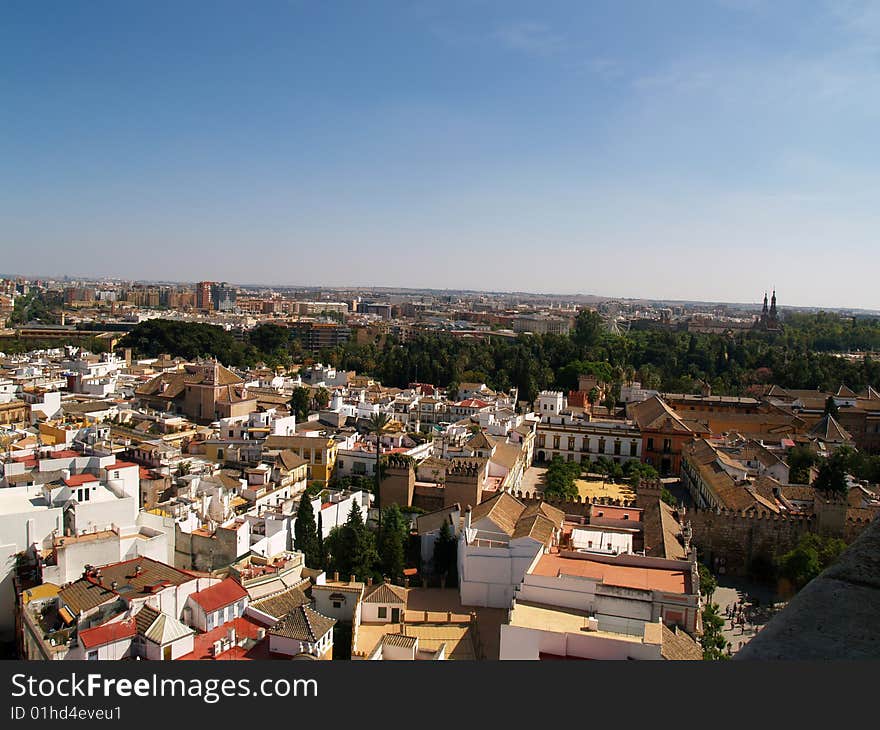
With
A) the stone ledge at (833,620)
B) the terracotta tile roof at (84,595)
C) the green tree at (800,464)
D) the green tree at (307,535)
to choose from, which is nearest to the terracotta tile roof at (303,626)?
the terracotta tile roof at (84,595)

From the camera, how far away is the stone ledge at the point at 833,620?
903 millimetres

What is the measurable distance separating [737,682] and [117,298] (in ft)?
232

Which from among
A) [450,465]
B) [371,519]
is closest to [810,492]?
[450,465]

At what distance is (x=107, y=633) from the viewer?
5.54m

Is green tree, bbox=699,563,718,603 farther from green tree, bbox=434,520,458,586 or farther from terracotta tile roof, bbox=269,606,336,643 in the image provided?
terracotta tile roof, bbox=269,606,336,643

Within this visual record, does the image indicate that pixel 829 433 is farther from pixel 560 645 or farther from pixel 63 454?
pixel 63 454

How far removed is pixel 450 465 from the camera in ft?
37.3

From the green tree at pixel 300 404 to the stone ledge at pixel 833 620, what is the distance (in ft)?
48.1

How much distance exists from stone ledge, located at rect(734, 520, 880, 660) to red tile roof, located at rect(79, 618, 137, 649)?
220 inches

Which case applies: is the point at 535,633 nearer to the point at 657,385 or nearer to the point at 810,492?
the point at 810,492

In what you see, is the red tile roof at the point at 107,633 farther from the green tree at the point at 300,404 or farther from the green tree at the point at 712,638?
the green tree at the point at 300,404

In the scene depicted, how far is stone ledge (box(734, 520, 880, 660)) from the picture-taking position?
903mm

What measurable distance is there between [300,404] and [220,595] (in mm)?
9477

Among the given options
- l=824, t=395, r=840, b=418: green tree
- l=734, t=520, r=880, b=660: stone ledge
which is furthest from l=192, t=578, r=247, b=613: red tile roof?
l=824, t=395, r=840, b=418: green tree
